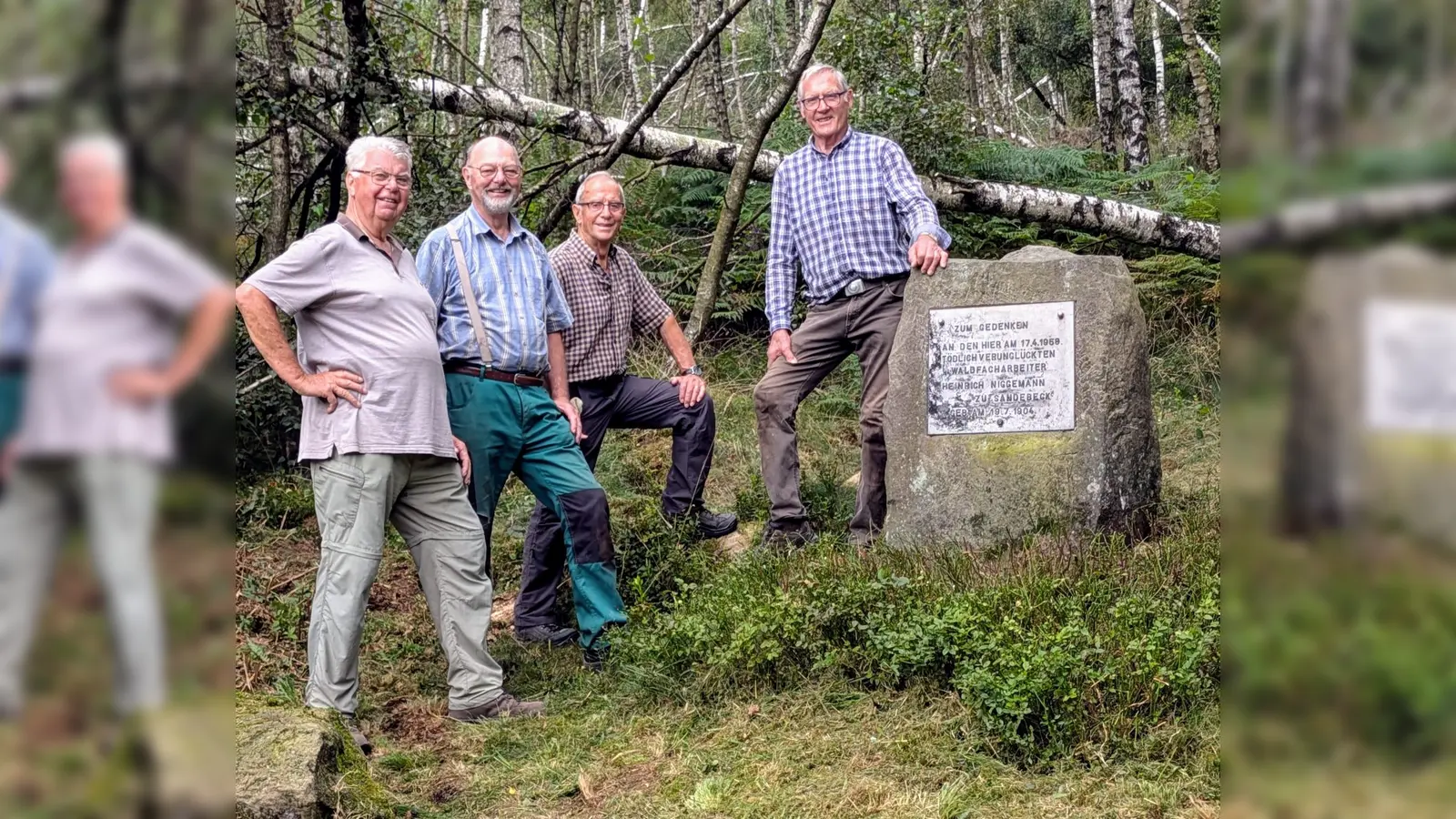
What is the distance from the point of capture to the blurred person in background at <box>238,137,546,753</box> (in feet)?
13.6

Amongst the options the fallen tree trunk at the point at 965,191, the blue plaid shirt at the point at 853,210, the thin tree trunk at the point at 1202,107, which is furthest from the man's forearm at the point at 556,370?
the thin tree trunk at the point at 1202,107

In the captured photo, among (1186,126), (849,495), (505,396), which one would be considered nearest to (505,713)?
(505,396)

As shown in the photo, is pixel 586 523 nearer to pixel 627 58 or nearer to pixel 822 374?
pixel 822 374

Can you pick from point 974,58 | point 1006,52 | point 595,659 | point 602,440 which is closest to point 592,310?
point 602,440

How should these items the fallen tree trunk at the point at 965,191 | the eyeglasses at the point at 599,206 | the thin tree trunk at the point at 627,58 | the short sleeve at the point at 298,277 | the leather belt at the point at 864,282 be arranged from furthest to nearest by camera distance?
the thin tree trunk at the point at 627,58, the fallen tree trunk at the point at 965,191, the leather belt at the point at 864,282, the eyeglasses at the point at 599,206, the short sleeve at the point at 298,277

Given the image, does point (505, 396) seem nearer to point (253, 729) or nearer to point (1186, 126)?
point (253, 729)

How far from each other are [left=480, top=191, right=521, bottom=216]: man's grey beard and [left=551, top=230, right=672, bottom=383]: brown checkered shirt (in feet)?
2.23

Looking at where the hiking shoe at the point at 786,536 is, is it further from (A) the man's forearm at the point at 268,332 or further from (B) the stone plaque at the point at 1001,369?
(A) the man's forearm at the point at 268,332

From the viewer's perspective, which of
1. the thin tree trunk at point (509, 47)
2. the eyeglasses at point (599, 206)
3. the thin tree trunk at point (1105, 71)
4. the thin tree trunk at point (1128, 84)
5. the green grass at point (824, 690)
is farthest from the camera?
the thin tree trunk at point (1105, 71)

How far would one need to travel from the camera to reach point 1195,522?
5.54 metres

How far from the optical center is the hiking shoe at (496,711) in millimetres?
4793
